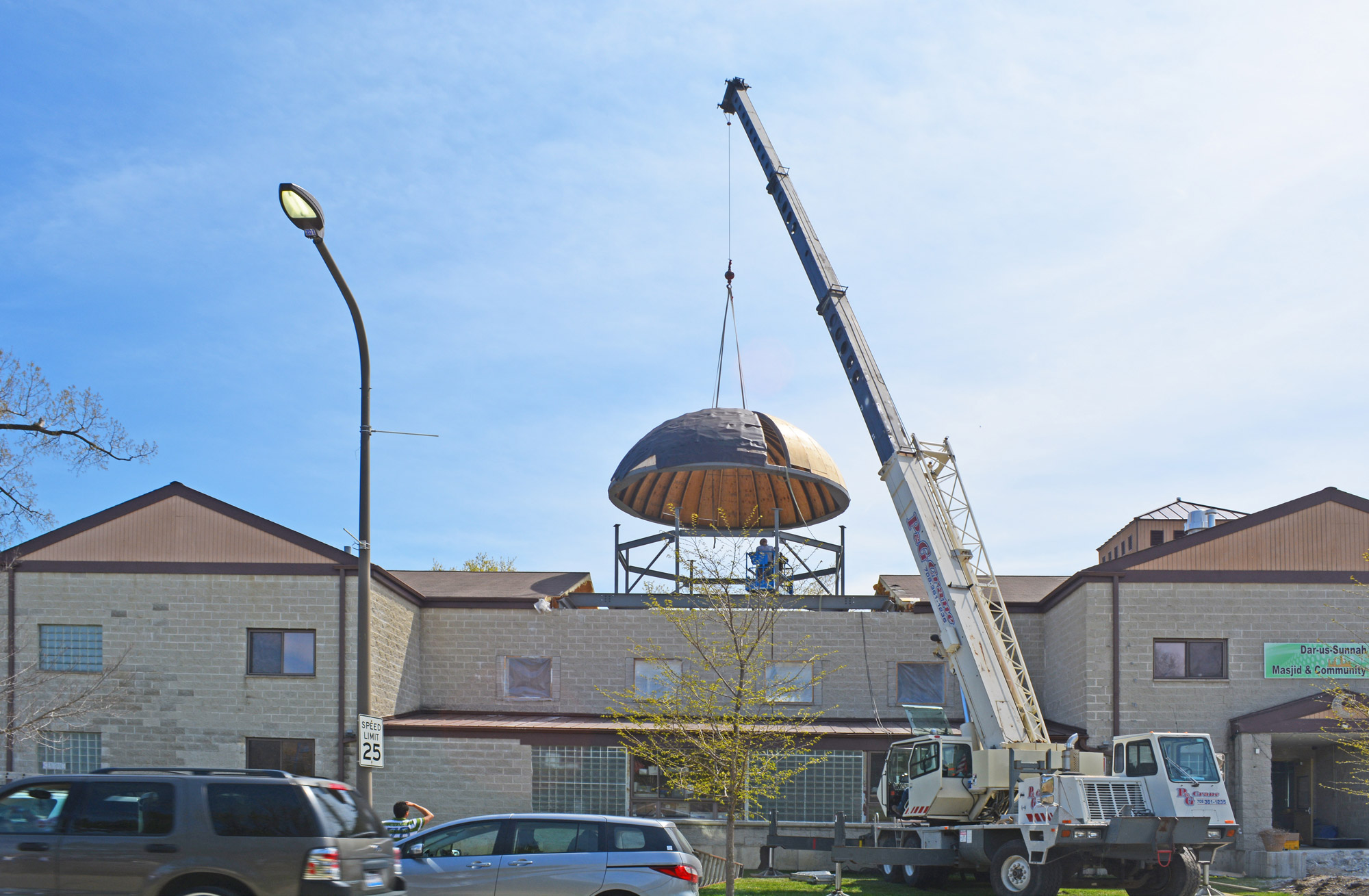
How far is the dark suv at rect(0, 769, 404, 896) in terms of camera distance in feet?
34.2

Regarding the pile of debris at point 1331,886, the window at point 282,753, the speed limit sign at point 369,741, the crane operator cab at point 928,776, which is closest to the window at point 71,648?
the window at point 282,753

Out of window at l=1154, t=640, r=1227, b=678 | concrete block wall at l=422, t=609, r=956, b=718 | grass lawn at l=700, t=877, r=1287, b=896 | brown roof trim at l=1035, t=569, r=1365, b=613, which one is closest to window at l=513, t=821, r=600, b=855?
grass lawn at l=700, t=877, r=1287, b=896

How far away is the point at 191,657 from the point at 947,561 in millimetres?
15992

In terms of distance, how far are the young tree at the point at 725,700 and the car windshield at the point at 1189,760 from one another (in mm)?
6373

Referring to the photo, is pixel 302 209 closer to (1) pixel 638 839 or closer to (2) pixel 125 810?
(2) pixel 125 810

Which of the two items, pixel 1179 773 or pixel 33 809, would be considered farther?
pixel 1179 773

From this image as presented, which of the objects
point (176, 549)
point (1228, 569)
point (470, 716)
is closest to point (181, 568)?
point (176, 549)

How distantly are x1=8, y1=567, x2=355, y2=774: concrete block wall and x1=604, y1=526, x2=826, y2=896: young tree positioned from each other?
6612 mm

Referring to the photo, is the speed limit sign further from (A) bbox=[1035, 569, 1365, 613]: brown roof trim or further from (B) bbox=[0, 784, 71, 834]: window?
(A) bbox=[1035, 569, 1365, 613]: brown roof trim

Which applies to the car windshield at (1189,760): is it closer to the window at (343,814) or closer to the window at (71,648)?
the window at (343,814)

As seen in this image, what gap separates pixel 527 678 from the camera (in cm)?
2819

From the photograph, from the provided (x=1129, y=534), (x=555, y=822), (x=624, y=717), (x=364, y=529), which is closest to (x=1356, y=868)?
(x=624, y=717)

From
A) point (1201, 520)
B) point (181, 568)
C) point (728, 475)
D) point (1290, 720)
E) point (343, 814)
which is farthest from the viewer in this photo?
point (1201, 520)

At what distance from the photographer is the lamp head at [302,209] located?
12125mm
